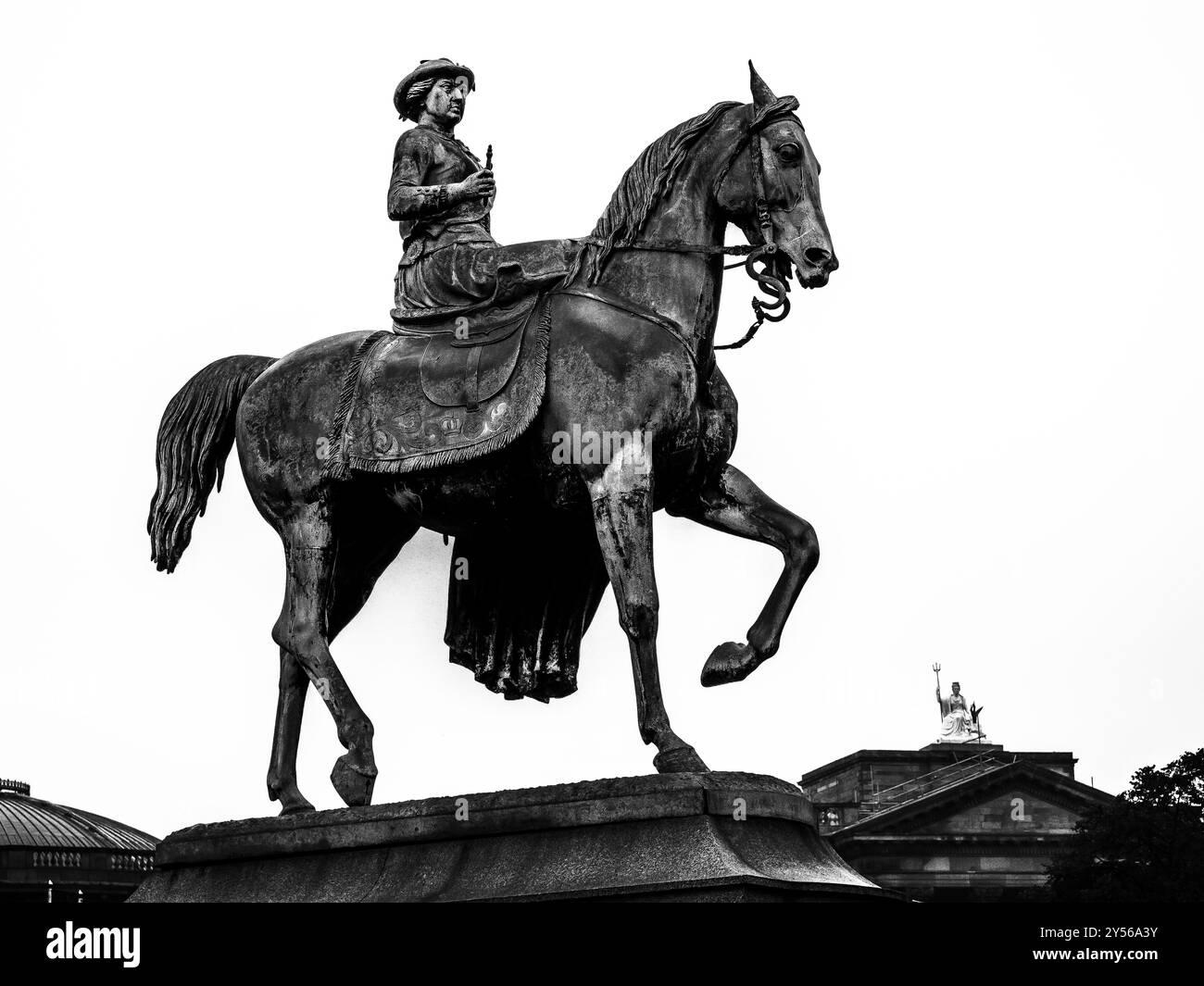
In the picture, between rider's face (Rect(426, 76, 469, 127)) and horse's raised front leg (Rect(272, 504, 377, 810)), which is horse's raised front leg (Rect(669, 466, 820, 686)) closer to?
horse's raised front leg (Rect(272, 504, 377, 810))

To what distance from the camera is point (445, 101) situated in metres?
17.0

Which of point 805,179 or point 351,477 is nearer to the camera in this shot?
point 805,179

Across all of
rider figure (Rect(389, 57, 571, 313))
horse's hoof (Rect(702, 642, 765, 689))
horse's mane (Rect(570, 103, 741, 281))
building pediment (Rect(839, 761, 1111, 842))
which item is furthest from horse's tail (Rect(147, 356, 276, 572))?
building pediment (Rect(839, 761, 1111, 842))

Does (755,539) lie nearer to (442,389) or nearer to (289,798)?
Result: (442,389)

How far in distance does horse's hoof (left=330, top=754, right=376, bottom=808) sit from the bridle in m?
4.06

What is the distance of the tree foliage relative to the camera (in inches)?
2333

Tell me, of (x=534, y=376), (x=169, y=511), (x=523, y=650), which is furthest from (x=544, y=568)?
(x=169, y=511)

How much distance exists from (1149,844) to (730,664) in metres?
48.1

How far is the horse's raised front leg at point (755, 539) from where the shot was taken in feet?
49.5
